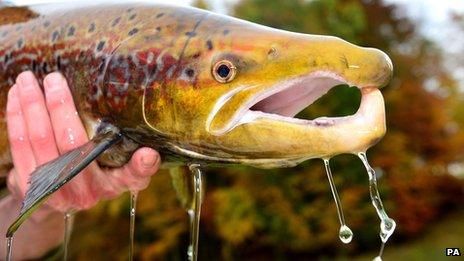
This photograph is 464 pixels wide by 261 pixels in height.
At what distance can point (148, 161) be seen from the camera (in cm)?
248

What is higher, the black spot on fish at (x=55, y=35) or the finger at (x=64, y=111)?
the black spot on fish at (x=55, y=35)

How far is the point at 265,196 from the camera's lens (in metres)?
18.1

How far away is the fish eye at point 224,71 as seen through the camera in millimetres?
2160

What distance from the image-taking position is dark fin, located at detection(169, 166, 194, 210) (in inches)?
119

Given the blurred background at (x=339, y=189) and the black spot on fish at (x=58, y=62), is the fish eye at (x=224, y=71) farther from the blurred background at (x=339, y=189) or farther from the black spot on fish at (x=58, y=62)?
the blurred background at (x=339, y=189)

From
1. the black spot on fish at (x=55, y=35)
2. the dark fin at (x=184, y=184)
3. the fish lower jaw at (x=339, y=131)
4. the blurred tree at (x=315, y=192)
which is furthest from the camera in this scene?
the blurred tree at (x=315, y=192)

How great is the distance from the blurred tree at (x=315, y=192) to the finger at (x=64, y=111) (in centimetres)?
1447

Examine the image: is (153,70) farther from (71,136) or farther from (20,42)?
(20,42)

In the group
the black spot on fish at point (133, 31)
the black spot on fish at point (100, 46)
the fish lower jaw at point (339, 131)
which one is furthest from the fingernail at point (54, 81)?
the fish lower jaw at point (339, 131)

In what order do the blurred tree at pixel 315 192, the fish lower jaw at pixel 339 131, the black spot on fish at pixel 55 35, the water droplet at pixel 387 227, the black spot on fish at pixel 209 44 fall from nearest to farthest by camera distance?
the fish lower jaw at pixel 339 131
the black spot on fish at pixel 209 44
the water droplet at pixel 387 227
the black spot on fish at pixel 55 35
the blurred tree at pixel 315 192

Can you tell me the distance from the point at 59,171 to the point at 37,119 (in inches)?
17.6

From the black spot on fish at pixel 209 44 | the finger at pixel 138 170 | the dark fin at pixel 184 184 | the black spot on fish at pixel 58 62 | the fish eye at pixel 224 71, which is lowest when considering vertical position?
the dark fin at pixel 184 184

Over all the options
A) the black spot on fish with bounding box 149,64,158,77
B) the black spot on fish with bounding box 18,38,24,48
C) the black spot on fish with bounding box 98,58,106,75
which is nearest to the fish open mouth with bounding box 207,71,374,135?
the black spot on fish with bounding box 149,64,158,77

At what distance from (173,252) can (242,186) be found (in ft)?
8.95
